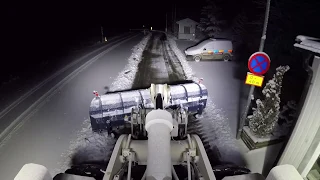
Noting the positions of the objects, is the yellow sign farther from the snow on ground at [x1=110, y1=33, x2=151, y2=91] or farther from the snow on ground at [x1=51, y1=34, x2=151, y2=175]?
the snow on ground at [x1=110, y1=33, x2=151, y2=91]

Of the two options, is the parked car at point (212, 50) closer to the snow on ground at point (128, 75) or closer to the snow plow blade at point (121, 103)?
the snow on ground at point (128, 75)

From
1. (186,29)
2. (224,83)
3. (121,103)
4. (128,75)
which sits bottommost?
(224,83)

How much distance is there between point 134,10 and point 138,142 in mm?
65223

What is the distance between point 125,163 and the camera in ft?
14.2

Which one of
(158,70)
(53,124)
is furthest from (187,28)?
(53,124)

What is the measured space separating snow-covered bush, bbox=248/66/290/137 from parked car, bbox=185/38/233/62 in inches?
421

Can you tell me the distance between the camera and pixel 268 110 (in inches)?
274

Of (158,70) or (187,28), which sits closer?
(158,70)

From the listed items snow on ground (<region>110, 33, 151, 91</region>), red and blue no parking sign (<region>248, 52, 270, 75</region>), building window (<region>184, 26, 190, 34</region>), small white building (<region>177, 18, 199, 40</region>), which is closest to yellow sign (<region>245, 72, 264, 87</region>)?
red and blue no parking sign (<region>248, 52, 270, 75</region>)

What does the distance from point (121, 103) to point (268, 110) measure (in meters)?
5.70

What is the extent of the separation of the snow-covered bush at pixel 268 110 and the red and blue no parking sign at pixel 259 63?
2.84 feet

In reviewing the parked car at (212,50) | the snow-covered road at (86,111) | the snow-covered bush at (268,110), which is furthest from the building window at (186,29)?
the snow-covered bush at (268,110)

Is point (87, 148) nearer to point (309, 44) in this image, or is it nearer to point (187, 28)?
point (309, 44)

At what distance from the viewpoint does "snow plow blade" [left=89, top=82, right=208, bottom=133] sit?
26.6 feet
